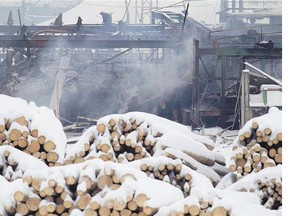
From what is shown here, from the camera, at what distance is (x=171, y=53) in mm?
12164

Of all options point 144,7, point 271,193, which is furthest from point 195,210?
point 144,7

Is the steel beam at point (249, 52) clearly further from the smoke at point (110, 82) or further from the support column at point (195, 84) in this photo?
the smoke at point (110, 82)

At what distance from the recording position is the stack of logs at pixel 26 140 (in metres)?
4.40

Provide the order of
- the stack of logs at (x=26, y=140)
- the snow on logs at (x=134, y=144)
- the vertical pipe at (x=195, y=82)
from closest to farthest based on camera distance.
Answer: the stack of logs at (x=26, y=140), the snow on logs at (x=134, y=144), the vertical pipe at (x=195, y=82)

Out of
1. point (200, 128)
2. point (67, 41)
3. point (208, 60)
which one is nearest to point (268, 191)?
point (200, 128)

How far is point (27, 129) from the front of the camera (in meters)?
4.46

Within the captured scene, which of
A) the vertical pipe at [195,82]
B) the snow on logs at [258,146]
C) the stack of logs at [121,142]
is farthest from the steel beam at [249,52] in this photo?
the stack of logs at [121,142]

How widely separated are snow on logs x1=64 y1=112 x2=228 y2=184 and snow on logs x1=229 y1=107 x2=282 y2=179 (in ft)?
0.94

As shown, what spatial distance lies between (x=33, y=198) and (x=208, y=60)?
34.2 ft

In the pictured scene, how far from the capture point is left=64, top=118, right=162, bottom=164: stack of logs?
4641 millimetres

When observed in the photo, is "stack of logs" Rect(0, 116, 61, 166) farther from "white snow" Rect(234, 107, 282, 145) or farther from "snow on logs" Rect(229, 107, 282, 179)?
"white snow" Rect(234, 107, 282, 145)

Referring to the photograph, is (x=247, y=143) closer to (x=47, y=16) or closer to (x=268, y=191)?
(x=268, y=191)

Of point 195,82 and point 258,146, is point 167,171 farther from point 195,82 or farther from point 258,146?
point 195,82

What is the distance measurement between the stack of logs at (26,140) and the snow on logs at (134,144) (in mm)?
238
